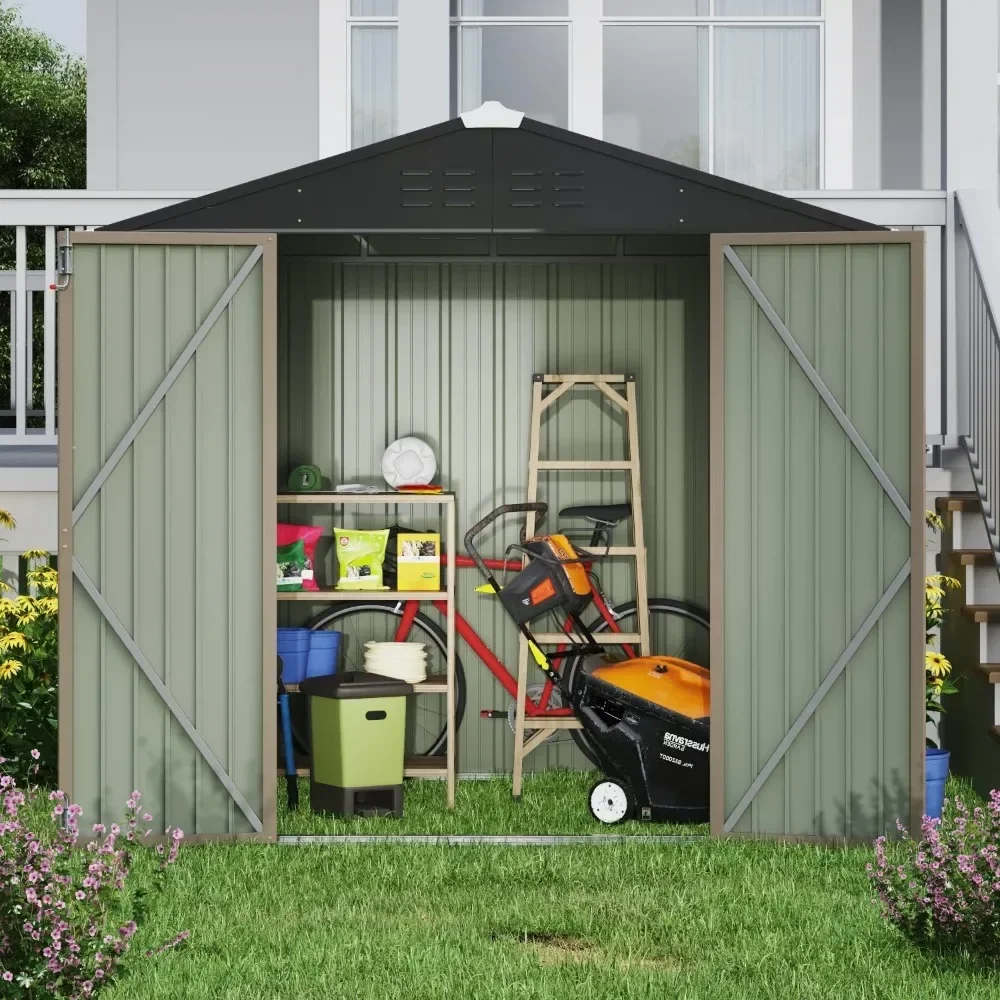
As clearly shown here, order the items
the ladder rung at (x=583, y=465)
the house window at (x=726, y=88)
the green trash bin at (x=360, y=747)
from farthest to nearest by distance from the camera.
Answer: the house window at (x=726, y=88), the ladder rung at (x=583, y=465), the green trash bin at (x=360, y=747)

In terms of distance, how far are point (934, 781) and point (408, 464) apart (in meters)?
2.85

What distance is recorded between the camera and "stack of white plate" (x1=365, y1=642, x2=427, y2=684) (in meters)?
7.09

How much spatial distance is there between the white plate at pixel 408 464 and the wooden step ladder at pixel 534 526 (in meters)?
0.51

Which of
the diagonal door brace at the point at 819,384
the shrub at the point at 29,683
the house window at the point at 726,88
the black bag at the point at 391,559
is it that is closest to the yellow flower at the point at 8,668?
the shrub at the point at 29,683

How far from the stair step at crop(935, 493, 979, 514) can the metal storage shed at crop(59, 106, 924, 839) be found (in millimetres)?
1369

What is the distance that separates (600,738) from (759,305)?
197cm

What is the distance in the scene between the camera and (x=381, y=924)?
4832 mm

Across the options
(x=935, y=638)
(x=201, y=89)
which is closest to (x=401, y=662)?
(x=935, y=638)

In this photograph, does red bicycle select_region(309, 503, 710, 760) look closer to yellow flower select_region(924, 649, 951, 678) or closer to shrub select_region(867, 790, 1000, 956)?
yellow flower select_region(924, 649, 951, 678)

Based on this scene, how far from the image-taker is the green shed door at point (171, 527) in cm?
580

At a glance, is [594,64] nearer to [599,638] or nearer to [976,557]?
[599,638]

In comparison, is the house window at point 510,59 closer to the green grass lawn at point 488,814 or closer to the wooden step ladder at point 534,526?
the wooden step ladder at point 534,526

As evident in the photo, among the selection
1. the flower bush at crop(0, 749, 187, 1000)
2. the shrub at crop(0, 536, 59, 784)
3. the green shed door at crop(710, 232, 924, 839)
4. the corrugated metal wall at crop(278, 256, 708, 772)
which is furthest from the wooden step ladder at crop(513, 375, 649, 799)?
the flower bush at crop(0, 749, 187, 1000)

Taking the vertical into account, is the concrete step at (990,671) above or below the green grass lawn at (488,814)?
above
